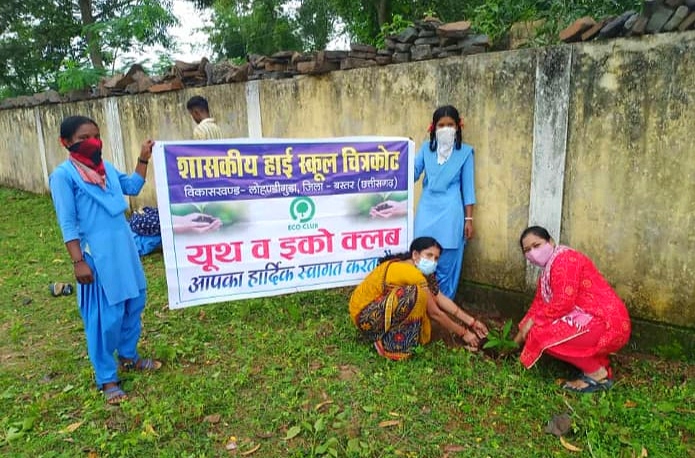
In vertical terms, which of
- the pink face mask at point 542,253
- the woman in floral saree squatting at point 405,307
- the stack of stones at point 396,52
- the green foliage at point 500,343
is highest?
the stack of stones at point 396,52

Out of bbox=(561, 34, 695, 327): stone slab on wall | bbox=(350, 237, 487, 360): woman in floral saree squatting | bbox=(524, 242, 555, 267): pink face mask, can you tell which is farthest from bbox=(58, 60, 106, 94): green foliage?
bbox=(524, 242, 555, 267): pink face mask

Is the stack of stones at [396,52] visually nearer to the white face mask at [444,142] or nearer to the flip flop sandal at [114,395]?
the white face mask at [444,142]

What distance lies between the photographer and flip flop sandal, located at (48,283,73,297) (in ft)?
17.6

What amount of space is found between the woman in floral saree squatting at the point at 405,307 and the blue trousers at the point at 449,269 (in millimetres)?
505

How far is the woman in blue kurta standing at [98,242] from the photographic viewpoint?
3.05 m

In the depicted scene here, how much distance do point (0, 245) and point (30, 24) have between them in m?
11.9

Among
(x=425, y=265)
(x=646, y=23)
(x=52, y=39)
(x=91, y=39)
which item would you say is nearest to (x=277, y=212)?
(x=425, y=265)

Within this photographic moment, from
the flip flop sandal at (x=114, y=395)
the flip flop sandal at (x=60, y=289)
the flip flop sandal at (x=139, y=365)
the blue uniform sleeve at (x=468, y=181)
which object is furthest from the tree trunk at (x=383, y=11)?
the flip flop sandal at (x=114, y=395)

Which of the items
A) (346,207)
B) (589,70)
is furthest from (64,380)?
(589,70)

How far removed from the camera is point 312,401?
10.5 ft

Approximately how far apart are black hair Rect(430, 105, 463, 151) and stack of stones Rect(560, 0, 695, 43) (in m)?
0.93

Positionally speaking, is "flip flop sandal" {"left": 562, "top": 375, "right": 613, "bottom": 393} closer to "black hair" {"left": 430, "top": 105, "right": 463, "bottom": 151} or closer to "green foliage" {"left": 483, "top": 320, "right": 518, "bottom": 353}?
"green foliage" {"left": 483, "top": 320, "right": 518, "bottom": 353}

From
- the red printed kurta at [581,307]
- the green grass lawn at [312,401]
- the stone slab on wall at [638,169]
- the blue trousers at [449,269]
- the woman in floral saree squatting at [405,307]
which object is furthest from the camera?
the blue trousers at [449,269]

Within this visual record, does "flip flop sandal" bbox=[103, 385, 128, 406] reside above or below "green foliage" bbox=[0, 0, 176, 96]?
below
